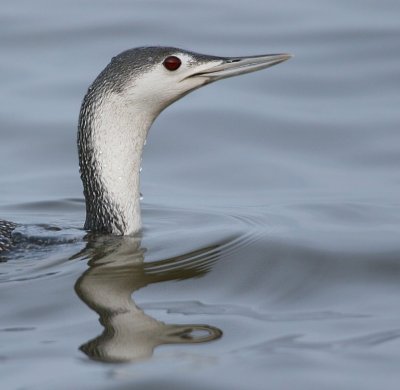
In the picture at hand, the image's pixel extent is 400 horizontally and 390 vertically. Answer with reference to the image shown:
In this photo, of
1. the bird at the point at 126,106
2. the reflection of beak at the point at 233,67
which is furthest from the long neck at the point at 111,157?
the reflection of beak at the point at 233,67

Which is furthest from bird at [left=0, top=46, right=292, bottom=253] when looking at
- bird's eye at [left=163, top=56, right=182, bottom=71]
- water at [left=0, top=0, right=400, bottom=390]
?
water at [left=0, top=0, right=400, bottom=390]

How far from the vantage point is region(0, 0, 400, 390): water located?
6.14m

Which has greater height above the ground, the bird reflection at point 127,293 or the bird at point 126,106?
the bird at point 126,106

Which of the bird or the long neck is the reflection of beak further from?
the long neck

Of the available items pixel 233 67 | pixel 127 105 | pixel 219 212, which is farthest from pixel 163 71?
pixel 219 212

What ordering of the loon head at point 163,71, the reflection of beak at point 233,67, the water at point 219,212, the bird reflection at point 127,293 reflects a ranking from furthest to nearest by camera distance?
the reflection of beak at point 233,67 → the loon head at point 163,71 → the bird reflection at point 127,293 → the water at point 219,212

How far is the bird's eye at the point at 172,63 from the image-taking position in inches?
316

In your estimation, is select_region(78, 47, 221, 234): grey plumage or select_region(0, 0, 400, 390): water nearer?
select_region(0, 0, 400, 390): water

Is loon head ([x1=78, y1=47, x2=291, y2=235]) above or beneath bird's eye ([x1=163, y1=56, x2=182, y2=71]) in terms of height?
beneath

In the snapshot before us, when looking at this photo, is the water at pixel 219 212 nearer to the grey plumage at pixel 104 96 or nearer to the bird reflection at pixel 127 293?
the bird reflection at pixel 127 293

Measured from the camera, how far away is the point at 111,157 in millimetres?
8180

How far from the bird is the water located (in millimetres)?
290

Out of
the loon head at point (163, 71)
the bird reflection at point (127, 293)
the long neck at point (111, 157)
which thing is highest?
the loon head at point (163, 71)

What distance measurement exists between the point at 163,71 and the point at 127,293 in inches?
58.0
